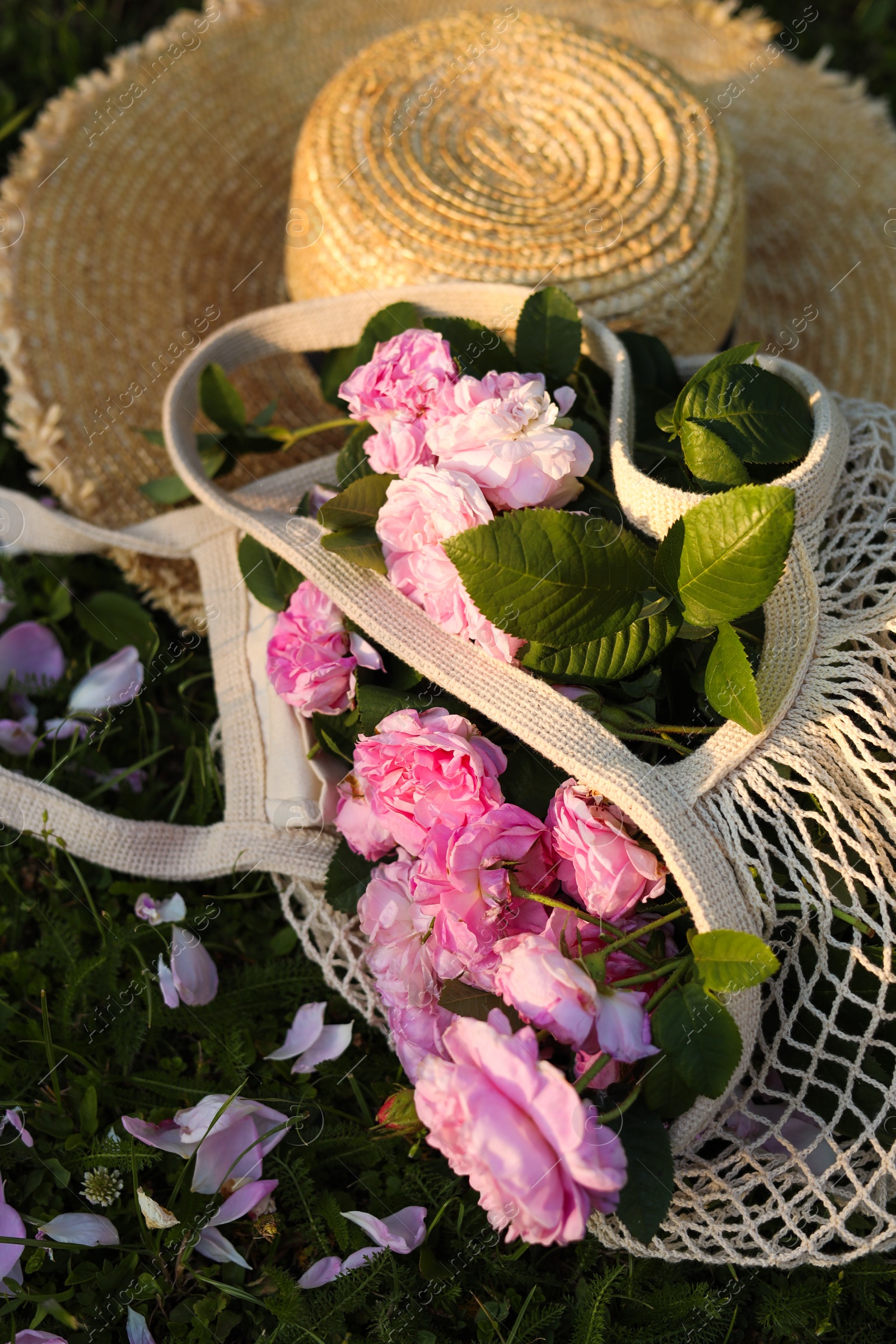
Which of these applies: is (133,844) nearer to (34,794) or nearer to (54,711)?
(34,794)

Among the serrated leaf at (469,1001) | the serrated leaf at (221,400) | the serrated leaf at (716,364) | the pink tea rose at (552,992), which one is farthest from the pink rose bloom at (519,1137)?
the serrated leaf at (221,400)

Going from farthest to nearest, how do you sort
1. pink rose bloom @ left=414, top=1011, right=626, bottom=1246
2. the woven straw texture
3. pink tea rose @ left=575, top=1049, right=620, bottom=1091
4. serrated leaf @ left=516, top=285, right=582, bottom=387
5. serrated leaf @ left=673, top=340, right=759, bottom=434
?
the woven straw texture, serrated leaf @ left=516, top=285, right=582, bottom=387, serrated leaf @ left=673, top=340, right=759, bottom=434, pink tea rose @ left=575, top=1049, right=620, bottom=1091, pink rose bloom @ left=414, top=1011, right=626, bottom=1246

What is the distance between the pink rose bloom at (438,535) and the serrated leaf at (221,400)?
0.40 m

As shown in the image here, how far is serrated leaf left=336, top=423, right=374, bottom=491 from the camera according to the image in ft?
2.93

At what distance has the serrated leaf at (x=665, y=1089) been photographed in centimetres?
69

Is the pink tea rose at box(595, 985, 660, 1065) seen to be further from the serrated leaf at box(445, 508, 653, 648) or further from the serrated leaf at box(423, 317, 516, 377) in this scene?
the serrated leaf at box(423, 317, 516, 377)

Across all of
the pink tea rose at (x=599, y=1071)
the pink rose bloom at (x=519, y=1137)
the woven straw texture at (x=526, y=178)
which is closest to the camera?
the pink rose bloom at (x=519, y=1137)

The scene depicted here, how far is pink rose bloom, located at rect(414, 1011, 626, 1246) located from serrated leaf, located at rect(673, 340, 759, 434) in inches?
19.5

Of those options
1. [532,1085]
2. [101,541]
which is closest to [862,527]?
[532,1085]

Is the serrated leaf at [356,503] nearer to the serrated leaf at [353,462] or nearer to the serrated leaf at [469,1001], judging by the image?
the serrated leaf at [353,462]

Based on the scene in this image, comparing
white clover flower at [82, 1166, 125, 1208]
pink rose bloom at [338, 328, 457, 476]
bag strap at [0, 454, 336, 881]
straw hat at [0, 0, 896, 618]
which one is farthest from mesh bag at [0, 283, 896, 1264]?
straw hat at [0, 0, 896, 618]

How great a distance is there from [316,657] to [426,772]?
198 millimetres

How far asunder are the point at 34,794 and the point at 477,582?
0.57 metres

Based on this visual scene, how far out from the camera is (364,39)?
1472 mm
